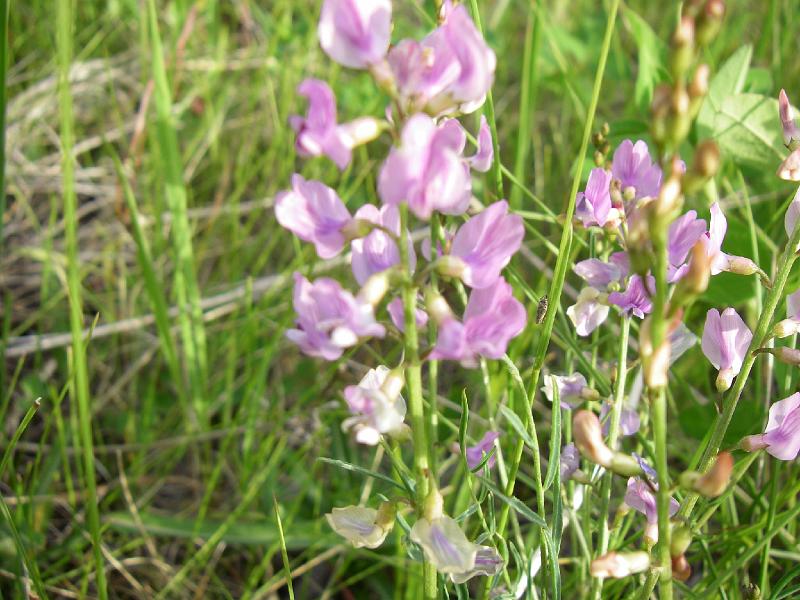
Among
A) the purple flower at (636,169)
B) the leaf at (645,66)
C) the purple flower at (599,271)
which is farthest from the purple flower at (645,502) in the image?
the leaf at (645,66)

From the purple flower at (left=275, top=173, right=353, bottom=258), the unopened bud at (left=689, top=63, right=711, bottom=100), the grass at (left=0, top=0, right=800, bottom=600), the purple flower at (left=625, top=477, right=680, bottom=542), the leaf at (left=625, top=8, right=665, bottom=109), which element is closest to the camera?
the unopened bud at (left=689, top=63, right=711, bottom=100)

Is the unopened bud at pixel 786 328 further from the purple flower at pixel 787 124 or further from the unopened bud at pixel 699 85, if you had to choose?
the unopened bud at pixel 699 85

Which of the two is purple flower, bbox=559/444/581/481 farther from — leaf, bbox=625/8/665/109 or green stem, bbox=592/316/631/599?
leaf, bbox=625/8/665/109

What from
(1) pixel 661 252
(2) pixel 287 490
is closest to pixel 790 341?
(1) pixel 661 252

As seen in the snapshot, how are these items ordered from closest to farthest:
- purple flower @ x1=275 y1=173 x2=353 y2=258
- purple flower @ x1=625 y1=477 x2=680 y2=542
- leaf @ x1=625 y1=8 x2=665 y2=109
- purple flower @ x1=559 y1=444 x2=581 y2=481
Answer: purple flower @ x1=275 y1=173 x2=353 y2=258, purple flower @ x1=625 y1=477 x2=680 y2=542, purple flower @ x1=559 y1=444 x2=581 y2=481, leaf @ x1=625 y1=8 x2=665 y2=109

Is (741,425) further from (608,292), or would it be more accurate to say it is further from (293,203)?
(293,203)

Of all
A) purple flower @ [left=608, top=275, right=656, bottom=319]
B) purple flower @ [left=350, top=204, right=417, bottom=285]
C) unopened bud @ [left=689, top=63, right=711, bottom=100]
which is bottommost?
purple flower @ [left=608, top=275, right=656, bottom=319]

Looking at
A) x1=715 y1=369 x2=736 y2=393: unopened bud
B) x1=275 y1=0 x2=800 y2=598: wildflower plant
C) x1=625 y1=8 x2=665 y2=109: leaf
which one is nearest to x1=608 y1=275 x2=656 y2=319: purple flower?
x1=275 y1=0 x2=800 y2=598: wildflower plant
